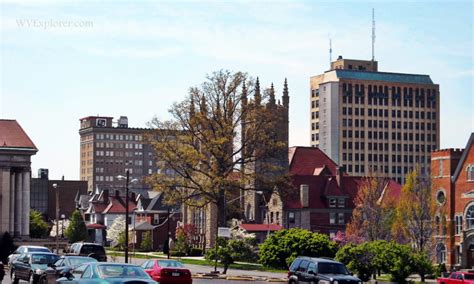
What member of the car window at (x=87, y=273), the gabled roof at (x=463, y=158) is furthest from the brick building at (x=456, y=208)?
the car window at (x=87, y=273)

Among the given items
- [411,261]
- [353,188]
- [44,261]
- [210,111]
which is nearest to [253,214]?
[353,188]

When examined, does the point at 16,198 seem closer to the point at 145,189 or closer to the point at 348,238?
the point at 348,238

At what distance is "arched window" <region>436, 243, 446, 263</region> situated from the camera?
9456 centimetres

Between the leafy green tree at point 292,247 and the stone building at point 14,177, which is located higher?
the stone building at point 14,177

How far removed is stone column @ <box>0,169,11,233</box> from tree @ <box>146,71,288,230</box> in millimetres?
16827

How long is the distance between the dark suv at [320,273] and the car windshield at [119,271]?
11.6 metres

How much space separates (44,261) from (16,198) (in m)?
56.8

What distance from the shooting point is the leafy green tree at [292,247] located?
68000 mm

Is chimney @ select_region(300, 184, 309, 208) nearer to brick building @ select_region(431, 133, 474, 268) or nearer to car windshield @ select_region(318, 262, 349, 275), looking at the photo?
brick building @ select_region(431, 133, 474, 268)

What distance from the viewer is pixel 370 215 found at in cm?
9925

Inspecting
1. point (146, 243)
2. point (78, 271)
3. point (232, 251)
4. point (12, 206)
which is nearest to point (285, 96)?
point (146, 243)

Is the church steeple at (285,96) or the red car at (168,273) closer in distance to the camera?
Result: the red car at (168,273)

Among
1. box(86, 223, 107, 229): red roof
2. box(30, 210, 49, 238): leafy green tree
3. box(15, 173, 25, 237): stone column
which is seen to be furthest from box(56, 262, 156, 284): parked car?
box(86, 223, 107, 229): red roof

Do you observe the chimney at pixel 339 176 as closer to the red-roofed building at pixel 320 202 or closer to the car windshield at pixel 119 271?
the red-roofed building at pixel 320 202
